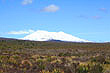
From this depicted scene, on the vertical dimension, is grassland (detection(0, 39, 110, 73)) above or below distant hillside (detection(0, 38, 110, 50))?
below

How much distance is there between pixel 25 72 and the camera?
13.0 m

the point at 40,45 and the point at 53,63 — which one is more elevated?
the point at 40,45

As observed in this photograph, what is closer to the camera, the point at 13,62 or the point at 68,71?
the point at 68,71

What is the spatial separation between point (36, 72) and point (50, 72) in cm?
110

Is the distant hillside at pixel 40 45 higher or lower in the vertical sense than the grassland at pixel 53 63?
higher

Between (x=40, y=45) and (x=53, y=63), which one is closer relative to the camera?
Answer: (x=53, y=63)

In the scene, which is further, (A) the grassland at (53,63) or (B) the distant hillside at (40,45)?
(B) the distant hillside at (40,45)

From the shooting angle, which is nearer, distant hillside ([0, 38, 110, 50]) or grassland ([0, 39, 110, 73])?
grassland ([0, 39, 110, 73])

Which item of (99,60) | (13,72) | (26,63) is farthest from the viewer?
(99,60)

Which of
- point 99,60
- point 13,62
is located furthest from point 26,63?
point 99,60

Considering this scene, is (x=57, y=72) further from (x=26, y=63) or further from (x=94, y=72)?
(x=26, y=63)

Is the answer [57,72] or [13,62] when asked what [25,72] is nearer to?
[57,72]

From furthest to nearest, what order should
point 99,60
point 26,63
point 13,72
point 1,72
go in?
point 99,60 < point 26,63 < point 13,72 < point 1,72

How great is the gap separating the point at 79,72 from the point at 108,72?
66.1 inches
